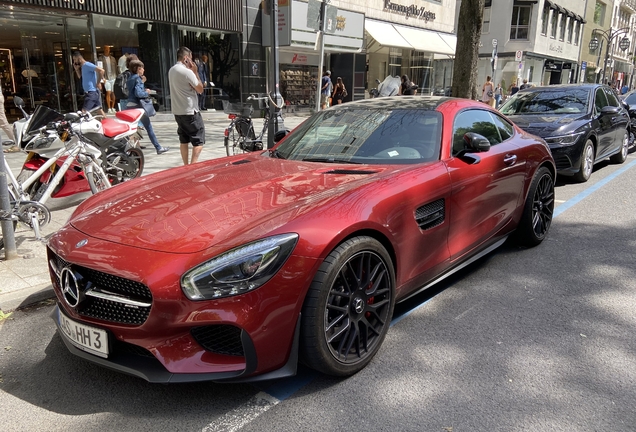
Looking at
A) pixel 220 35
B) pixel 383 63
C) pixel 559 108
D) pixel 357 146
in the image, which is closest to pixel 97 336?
pixel 357 146

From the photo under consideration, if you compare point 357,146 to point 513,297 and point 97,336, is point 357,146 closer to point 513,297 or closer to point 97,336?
point 513,297

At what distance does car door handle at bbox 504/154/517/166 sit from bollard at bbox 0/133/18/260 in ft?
13.9

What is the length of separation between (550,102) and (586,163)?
4.19 feet

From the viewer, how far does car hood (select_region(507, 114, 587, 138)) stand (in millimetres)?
7478

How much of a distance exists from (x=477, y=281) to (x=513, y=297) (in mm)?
362

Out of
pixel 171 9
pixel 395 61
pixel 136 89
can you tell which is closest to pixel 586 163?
pixel 136 89

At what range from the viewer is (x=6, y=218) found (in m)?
4.25

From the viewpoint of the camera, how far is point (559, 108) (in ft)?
27.5

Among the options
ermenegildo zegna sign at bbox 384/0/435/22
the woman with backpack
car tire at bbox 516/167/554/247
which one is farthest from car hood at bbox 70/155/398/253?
ermenegildo zegna sign at bbox 384/0/435/22

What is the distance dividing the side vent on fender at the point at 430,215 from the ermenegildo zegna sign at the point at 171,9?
12746mm

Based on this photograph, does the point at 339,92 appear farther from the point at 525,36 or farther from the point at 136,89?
the point at 525,36

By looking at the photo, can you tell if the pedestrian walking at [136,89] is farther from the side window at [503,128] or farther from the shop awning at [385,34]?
the shop awning at [385,34]

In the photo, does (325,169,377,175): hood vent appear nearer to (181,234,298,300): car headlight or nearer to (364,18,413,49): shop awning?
(181,234,298,300): car headlight

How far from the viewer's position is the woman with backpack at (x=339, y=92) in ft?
70.3
